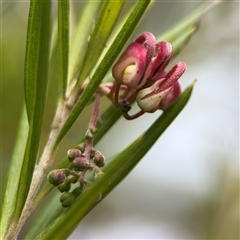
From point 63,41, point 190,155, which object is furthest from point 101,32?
point 190,155

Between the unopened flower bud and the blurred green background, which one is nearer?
the unopened flower bud

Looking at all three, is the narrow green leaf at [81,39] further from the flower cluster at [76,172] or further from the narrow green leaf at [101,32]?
the flower cluster at [76,172]

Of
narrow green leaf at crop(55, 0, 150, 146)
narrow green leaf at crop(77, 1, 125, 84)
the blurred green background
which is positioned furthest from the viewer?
the blurred green background

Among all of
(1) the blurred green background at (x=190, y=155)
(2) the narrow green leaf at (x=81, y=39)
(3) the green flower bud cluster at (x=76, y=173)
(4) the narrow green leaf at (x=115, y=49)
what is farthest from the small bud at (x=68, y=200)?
(1) the blurred green background at (x=190, y=155)

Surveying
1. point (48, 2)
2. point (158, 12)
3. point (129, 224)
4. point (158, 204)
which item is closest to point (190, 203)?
point (158, 204)

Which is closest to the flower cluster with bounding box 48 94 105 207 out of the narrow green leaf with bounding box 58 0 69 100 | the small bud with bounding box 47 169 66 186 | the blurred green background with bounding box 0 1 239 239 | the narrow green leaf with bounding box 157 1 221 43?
the small bud with bounding box 47 169 66 186

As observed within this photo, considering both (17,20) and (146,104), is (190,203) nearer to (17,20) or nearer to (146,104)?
(17,20)

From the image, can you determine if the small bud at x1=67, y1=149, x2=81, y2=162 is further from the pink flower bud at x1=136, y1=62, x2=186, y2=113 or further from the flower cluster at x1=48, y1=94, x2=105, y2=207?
the pink flower bud at x1=136, y1=62, x2=186, y2=113
